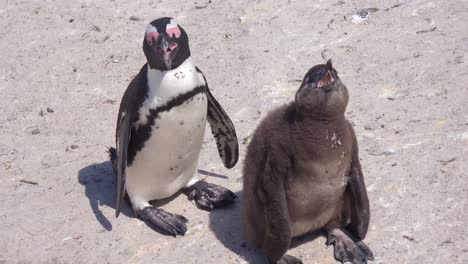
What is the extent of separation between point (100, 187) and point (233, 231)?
1024 millimetres

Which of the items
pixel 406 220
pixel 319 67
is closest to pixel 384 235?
pixel 406 220

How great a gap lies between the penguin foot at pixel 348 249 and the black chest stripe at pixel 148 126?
102cm

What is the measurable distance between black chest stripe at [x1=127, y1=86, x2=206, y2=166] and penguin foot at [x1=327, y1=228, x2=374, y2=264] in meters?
1.02

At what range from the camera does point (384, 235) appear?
4016 mm

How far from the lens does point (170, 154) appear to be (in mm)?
4398

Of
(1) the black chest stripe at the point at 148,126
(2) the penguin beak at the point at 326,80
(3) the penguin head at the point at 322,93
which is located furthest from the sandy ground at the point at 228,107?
(2) the penguin beak at the point at 326,80

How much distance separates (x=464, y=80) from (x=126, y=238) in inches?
92.6

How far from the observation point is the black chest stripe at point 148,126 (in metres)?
4.18

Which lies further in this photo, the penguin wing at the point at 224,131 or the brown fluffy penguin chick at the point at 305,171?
the penguin wing at the point at 224,131

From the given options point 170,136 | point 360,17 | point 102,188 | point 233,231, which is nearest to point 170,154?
point 170,136

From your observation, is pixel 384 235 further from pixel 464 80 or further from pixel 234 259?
pixel 464 80

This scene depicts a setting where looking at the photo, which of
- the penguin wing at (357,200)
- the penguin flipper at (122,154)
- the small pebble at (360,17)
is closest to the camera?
the penguin wing at (357,200)

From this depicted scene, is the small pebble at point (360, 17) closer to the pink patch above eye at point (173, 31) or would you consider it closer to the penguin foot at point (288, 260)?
the pink patch above eye at point (173, 31)

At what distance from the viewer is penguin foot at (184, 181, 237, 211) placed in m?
4.46
